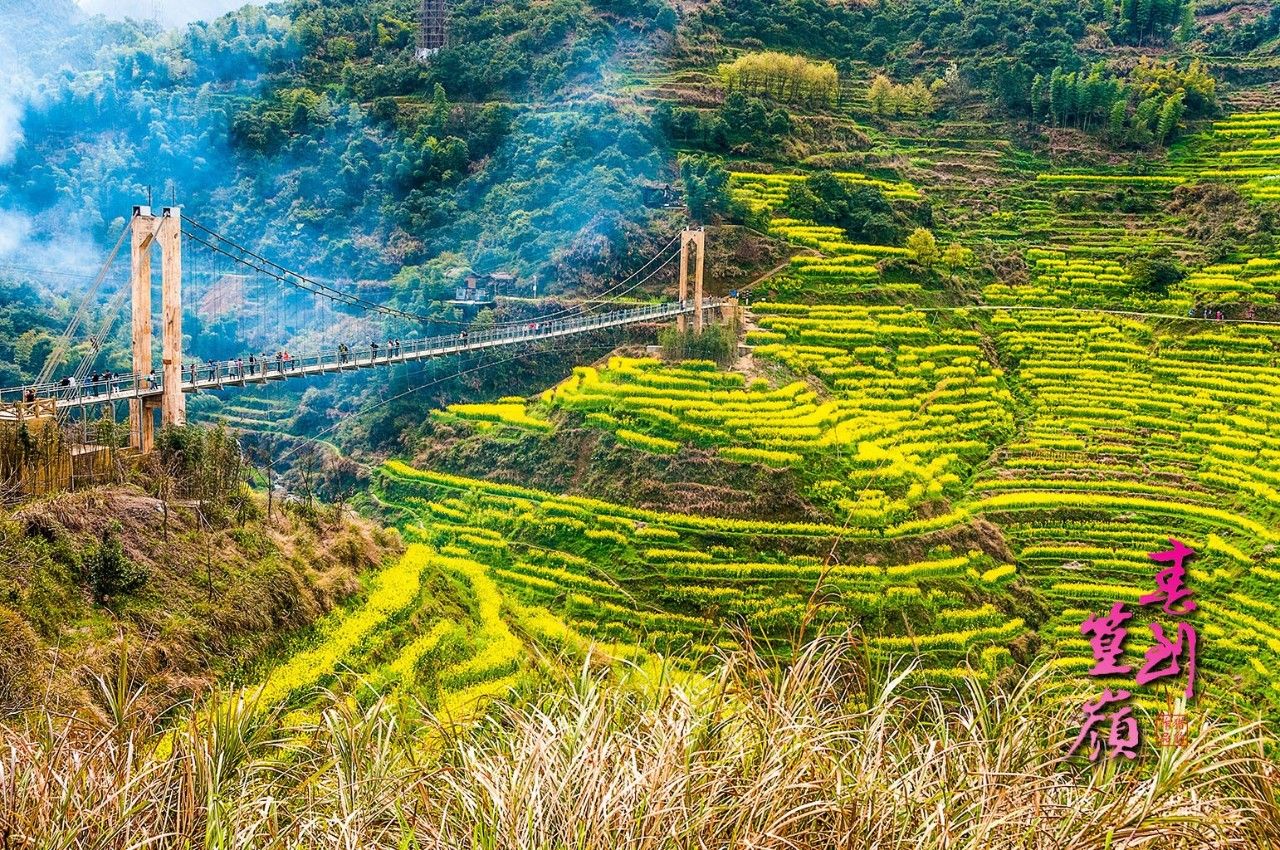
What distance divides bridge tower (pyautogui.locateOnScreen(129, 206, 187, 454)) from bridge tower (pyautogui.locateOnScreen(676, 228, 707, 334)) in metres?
12.1

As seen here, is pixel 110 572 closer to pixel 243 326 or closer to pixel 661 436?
pixel 661 436

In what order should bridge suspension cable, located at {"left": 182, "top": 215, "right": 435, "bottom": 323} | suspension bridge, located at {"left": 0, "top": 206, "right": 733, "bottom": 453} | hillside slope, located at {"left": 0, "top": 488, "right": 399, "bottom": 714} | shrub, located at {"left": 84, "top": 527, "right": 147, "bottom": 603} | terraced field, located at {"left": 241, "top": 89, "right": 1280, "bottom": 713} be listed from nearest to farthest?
1. hillside slope, located at {"left": 0, "top": 488, "right": 399, "bottom": 714}
2. shrub, located at {"left": 84, "top": 527, "right": 147, "bottom": 603}
3. suspension bridge, located at {"left": 0, "top": 206, "right": 733, "bottom": 453}
4. terraced field, located at {"left": 241, "top": 89, "right": 1280, "bottom": 713}
5. bridge suspension cable, located at {"left": 182, "top": 215, "right": 435, "bottom": 323}

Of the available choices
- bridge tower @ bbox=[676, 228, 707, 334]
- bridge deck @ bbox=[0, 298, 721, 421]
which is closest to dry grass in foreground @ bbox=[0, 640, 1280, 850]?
bridge deck @ bbox=[0, 298, 721, 421]

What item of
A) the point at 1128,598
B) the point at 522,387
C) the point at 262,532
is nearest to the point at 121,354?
the point at 522,387

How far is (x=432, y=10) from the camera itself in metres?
40.5

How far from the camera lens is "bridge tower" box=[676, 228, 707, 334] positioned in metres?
25.9

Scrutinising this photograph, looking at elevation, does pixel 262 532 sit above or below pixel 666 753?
below

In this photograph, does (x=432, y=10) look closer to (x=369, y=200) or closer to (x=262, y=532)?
(x=369, y=200)

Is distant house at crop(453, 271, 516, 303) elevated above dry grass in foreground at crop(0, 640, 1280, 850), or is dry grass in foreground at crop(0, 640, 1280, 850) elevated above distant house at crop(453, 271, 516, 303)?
distant house at crop(453, 271, 516, 303)

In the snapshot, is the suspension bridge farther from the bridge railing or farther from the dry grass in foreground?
the dry grass in foreground

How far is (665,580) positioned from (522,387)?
8.25 meters

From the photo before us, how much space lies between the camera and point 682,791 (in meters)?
4.93

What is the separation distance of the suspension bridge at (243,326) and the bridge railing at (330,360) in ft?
0.09

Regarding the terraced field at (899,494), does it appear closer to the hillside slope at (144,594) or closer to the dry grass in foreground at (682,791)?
the hillside slope at (144,594)
